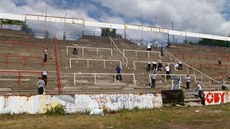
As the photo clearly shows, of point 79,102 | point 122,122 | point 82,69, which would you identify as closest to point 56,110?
point 79,102

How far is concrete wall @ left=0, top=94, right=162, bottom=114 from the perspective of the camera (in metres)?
14.9

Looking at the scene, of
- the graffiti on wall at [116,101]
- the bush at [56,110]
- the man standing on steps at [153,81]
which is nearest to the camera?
the bush at [56,110]

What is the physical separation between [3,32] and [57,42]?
7.02 metres

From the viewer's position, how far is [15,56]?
25938 millimetres

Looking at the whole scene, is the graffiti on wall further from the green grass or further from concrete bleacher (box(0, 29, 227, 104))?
concrete bleacher (box(0, 29, 227, 104))

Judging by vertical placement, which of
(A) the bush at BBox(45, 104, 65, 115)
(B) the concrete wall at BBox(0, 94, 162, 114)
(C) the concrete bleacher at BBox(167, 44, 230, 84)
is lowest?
(A) the bush at BBox(45, 104, 65, 115)

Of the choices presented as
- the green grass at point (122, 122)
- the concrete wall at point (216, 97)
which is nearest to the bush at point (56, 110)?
the green grass at point (122, 122)

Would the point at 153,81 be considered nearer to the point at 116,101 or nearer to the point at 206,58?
the point at 116,101

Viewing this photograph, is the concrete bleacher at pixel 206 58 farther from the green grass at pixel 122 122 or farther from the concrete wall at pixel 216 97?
the green grass at pixel 122 122

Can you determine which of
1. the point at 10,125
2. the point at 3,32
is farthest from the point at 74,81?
the point at 3,32

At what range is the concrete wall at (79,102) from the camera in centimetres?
1485

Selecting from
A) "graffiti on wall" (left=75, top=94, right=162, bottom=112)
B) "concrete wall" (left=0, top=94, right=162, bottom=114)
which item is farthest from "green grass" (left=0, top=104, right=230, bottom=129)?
"graffiti on wall" (left=75, top=94, right=162, bottom=112)

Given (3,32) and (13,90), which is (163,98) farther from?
(3,32)

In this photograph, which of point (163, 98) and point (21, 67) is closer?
point (163, 98)
